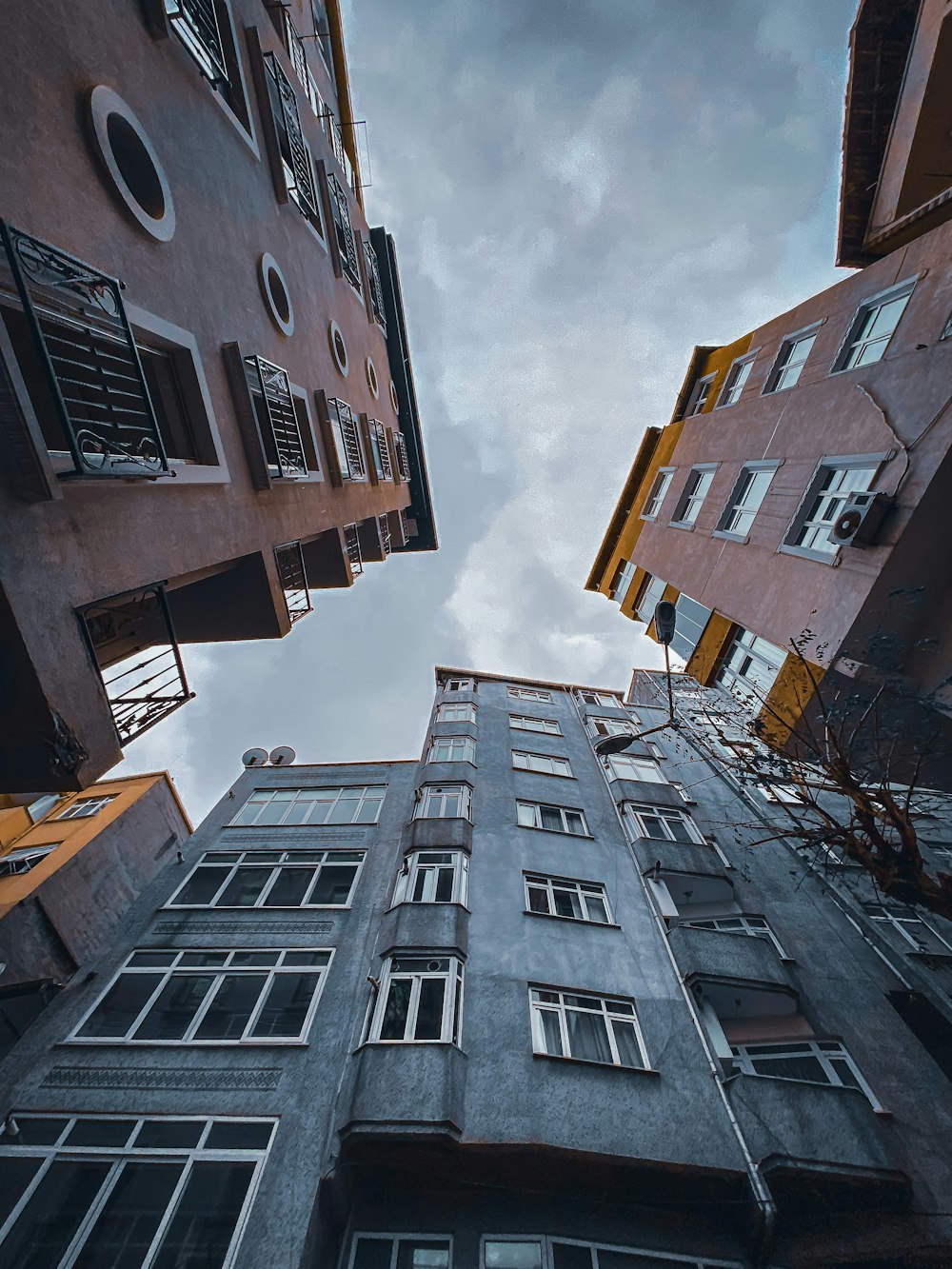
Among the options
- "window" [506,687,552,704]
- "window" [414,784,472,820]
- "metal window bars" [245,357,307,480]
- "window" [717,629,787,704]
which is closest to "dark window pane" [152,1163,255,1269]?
"window" [414,784,472,820]

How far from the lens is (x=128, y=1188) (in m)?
6.95

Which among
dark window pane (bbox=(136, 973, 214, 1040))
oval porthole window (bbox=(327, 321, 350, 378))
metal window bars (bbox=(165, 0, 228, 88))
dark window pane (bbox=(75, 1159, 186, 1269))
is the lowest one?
dark window pane (bbox=(136, 973, 214, 1040))

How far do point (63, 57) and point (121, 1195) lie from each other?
1386 centimetres

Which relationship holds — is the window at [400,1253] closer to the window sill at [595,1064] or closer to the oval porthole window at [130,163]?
the window sill at [595,1064]

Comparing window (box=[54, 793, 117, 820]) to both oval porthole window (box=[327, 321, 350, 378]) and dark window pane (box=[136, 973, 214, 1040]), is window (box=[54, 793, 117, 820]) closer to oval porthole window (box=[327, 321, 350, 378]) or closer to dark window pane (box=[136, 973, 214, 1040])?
dark window pane (box=[136, 973, 214, 1040])

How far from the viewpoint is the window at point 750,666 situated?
404 inches

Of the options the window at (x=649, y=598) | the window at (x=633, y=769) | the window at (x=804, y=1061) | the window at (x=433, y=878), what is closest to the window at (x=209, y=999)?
the window at (x=433, y=878)

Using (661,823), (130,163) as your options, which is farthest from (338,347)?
(661,823)

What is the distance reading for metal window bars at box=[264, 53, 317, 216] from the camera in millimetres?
10047

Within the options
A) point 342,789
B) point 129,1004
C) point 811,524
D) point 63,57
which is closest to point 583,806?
point 342,789

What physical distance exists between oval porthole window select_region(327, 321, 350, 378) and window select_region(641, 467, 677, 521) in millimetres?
10932

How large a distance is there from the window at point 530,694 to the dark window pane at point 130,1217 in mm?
16668

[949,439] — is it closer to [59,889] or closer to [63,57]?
[63,57]

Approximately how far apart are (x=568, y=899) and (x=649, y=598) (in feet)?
32.6
